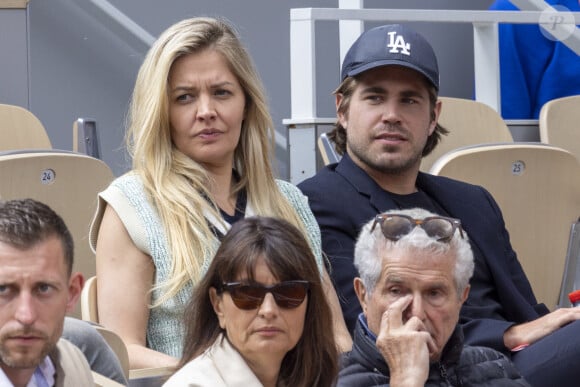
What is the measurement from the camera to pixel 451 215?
362cm

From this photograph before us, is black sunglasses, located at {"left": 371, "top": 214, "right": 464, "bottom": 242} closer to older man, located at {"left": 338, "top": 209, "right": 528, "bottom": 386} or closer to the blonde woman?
older man, located at {"left": 338, "top": 209, "right": 528, "bottom": 386}

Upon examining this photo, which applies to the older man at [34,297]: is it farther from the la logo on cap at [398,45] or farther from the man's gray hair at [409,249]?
the la logo on cap at [398,45]

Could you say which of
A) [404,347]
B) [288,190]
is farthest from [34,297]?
[288,190]

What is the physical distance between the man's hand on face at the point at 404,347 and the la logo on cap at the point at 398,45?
1079 mm

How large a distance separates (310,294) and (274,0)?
14.2 feet

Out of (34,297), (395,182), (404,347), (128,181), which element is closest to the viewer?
(34,297)

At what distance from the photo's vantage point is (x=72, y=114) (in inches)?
246

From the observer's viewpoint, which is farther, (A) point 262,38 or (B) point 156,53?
(A) point 262,38

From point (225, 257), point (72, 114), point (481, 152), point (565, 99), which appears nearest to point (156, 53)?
point (225, 257)

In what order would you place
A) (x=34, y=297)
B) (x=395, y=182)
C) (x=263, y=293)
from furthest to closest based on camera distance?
1. (x=395, y=182)
2. (x=263, y=293)
3. (x=34, y=297)

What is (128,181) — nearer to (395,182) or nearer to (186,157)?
(186,157)

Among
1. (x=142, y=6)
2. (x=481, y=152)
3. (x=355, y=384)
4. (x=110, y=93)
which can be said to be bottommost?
(x=355, y=384)

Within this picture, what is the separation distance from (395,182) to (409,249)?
0.86 meters

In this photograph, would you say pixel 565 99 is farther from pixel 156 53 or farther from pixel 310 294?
pixel 310 294
